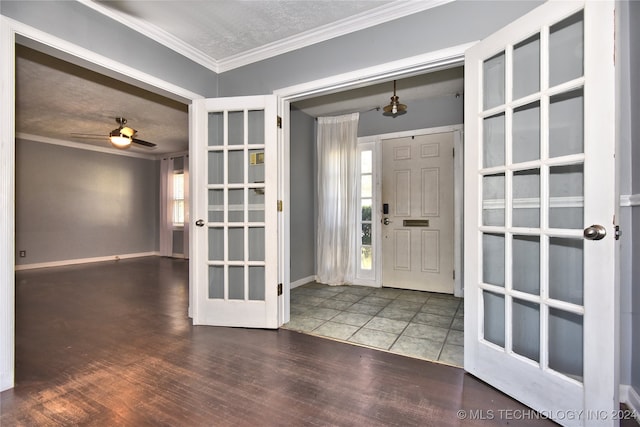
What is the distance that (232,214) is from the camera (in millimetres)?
2758

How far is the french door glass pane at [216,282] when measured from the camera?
2.76 meters

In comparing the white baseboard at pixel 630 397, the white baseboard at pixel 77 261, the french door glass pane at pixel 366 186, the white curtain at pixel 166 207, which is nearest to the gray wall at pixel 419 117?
the french door glass pane at pixel 366 186

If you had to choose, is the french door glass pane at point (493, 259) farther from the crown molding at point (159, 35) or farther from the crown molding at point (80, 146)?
the crown molding at point (80, 146)

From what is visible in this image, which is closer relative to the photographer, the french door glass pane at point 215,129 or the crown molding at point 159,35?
the crown molding at point 159,35

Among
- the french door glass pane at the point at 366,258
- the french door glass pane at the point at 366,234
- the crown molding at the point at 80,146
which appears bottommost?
the french door glass pane at the point at 366,258

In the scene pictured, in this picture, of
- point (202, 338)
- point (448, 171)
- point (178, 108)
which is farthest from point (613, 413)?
point (178, 108)

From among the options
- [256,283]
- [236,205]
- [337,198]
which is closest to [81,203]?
[236,205]

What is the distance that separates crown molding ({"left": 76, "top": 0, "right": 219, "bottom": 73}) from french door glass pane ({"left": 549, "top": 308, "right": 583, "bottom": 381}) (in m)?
3.37

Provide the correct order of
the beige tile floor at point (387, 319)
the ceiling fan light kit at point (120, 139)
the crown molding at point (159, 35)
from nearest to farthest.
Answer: the crown molding at point (159, 35)
the beige tile floor at point (387, 319)
the ceiling fan light kit at point (120, 139)

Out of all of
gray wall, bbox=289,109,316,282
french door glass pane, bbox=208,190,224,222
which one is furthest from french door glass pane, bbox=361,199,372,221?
french door glass pane, bbox=208,190,224,222

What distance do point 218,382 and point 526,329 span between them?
1827 mm

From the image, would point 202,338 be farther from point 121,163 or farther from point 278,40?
point 121,163

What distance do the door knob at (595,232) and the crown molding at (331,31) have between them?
171 cm

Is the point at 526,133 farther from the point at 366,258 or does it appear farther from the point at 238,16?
the point at 366,258
